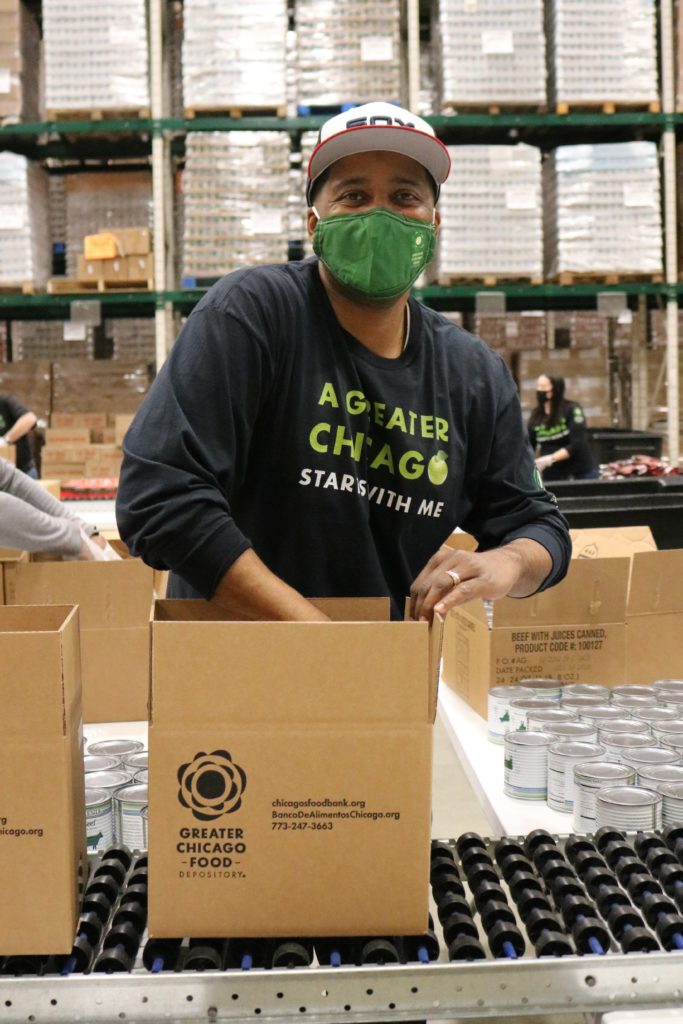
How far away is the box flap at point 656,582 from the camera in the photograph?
2.35 metres

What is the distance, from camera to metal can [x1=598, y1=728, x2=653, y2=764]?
67.4 inches

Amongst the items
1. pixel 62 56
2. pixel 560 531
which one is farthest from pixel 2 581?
pixel 62 56

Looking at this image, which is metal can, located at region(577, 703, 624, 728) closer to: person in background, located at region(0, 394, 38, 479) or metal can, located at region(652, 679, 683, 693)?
metal can, located at region(652, 679, 683, 693)

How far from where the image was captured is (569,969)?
1.09 m

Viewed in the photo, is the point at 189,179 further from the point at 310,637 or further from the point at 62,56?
the point at 310,637

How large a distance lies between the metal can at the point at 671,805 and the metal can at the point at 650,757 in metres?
0.14

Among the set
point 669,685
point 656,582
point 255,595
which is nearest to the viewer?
point 255,595

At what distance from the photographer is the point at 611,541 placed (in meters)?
2.73

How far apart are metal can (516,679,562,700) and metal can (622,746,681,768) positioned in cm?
32

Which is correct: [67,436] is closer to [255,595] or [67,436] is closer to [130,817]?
[130,817]

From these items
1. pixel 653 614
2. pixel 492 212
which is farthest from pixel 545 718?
pixel 492 212

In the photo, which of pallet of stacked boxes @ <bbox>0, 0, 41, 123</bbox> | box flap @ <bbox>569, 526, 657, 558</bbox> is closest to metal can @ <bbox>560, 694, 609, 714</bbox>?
box flap @ <bbox>569, 526, 657, 558</bbox>

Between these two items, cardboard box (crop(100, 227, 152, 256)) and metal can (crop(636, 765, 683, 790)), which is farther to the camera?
cardboard box (crop(100, 227, 152, 256))

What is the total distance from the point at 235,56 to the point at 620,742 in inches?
238
